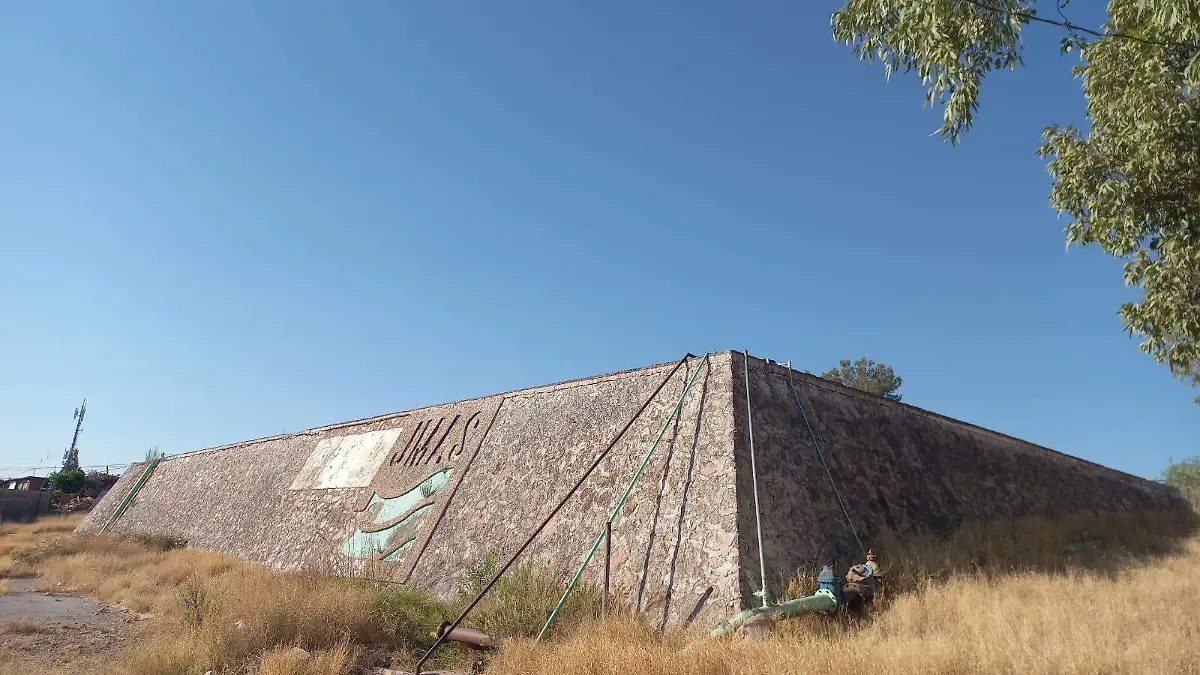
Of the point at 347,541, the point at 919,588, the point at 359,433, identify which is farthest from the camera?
the point at 359,433

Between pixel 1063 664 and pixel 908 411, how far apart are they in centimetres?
956

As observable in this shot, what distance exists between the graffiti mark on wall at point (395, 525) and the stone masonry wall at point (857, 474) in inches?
317

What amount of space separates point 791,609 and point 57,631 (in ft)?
41.8

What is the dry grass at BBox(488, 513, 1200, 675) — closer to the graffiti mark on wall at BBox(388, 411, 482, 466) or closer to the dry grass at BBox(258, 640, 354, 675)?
the dry grass at BBox(258, 640, 354, 675)

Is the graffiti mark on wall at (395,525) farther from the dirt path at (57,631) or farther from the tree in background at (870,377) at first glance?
the tree in background at (870,377)

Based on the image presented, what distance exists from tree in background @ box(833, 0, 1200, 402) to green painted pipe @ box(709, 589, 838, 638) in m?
6.60

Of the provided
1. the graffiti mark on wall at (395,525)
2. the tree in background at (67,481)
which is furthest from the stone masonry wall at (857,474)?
the tree in background at (67,481)

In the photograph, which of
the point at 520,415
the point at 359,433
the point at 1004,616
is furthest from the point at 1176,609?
the point at 359,433

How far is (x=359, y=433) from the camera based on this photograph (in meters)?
21.3

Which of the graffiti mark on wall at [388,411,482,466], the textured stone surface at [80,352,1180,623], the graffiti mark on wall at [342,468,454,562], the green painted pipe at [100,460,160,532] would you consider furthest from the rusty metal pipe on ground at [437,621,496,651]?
the green painted pipe at [100,460,160,532]

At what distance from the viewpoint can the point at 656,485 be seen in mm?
11156

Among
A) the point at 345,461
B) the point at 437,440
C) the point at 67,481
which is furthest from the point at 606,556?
the point at 67,481

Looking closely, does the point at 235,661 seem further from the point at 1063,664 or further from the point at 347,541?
the point at 1063,664

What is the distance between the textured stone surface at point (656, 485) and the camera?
10.1 m
